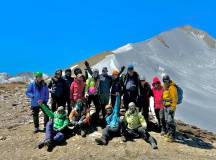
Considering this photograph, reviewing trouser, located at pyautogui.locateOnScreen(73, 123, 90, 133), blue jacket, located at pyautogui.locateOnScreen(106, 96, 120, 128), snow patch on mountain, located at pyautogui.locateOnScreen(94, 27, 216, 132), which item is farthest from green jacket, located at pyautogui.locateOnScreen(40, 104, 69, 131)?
snow patch on mountain, located at pyautogui.locateOnScreen(94, 27, 216, 132)

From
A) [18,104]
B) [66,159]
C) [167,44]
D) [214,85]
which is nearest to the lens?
[66,159]

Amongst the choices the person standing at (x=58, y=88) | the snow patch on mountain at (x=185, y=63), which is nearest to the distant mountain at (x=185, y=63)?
the snow patch on mountain at (x=185, y=63)

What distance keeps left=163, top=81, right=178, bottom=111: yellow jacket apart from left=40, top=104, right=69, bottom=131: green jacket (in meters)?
3.64

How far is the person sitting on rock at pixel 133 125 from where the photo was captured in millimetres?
16469

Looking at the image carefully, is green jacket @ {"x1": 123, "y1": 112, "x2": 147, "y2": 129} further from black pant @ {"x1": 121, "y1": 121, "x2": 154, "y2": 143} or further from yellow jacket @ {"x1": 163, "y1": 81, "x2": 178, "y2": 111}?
yellow jacket @ {"x1": 163, "y1": 81, "x2": 178, "y2": 111}

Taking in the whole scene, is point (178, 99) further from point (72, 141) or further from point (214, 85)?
point (214, 85)

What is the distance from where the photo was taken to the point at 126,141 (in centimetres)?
1642

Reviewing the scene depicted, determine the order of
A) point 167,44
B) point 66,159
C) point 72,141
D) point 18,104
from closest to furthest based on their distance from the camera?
point 66,159
point 72,141
point 18,104
point 167,44

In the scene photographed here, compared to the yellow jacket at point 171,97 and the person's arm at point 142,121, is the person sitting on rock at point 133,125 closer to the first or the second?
the person's arm at point 142,121

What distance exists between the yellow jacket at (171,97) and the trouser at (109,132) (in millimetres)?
2003

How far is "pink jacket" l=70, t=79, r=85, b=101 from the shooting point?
17156 millimetres

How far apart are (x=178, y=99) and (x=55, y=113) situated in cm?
451

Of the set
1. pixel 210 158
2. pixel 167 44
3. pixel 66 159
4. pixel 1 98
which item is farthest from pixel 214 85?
pixel 66 159

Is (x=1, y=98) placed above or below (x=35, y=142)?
above
